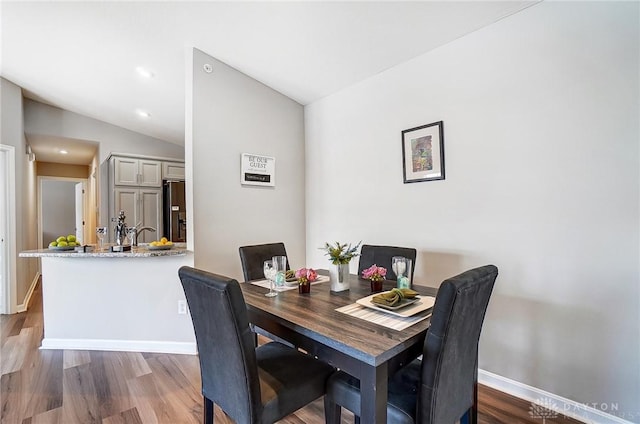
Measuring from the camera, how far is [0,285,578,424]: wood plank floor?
6.06 feet

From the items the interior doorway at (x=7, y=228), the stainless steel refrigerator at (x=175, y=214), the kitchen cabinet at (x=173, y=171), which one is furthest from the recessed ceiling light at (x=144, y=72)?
the kitchen cabinet at (x=173, y=171)

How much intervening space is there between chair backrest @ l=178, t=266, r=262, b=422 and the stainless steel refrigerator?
11.0 ft

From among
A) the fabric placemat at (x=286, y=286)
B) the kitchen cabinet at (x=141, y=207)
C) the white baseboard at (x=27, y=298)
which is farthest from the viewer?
the kitchen cabinet at (x=141, y=207)

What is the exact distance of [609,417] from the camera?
1.67 metres

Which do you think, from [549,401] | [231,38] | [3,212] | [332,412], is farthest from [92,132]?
[549,401]

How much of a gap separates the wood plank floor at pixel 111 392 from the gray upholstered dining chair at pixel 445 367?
0.72m

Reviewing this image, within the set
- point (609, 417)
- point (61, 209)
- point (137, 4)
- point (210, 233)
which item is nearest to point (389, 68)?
point (137, 4)

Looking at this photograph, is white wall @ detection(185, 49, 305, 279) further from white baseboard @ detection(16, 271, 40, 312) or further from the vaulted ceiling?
white baseboard @ detection(16, 271, 40, 312)

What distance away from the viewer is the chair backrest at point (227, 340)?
1143 mm

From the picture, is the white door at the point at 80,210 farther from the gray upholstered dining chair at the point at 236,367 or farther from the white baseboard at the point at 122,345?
the gray upholstered dining chair at the point at 236,367

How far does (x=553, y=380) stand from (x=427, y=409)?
4.23 ft

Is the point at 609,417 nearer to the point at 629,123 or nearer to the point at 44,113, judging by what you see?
the point at 629,123

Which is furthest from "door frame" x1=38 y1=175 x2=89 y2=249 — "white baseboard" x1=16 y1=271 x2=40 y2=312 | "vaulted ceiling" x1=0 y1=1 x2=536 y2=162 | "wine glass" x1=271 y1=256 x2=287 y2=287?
"wine glass" x1=271 y1=256 x2=287 y2=287

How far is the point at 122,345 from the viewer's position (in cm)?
276
